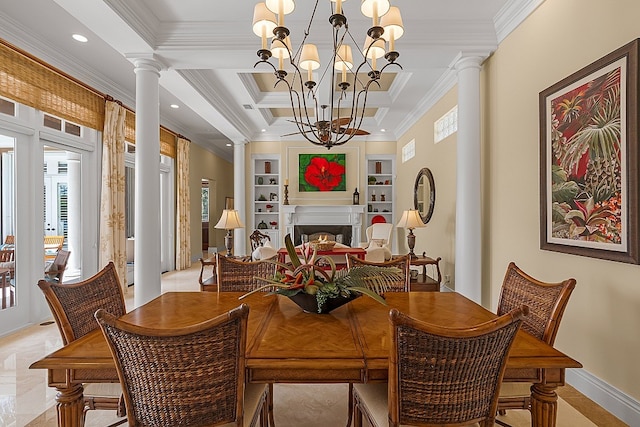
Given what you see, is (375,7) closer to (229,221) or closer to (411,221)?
(411,221)

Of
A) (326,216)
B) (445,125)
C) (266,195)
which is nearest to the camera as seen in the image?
(445,125)

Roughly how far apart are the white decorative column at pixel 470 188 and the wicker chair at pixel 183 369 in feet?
9.58

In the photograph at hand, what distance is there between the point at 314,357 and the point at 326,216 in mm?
6995

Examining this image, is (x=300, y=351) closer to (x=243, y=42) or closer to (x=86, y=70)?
(x=243, y=42)

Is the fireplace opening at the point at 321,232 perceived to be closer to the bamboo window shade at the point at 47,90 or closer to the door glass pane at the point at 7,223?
the bamboo window shade at the point at 47,90

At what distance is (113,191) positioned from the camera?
5.07 metres

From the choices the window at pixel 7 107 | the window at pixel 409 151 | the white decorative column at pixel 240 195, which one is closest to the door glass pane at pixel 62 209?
the window at pixel 7 107

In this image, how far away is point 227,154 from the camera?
37.5ft

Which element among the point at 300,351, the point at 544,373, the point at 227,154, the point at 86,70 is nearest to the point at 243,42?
the point at 86,70

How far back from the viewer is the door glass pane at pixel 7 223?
3.69 meters

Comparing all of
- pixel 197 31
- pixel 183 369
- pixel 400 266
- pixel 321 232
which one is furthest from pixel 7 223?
pixel 321 232

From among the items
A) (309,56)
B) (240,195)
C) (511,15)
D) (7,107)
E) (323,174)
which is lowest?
(240,195)

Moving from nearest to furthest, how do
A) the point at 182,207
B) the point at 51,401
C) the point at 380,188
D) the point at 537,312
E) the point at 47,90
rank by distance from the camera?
1. the point at 537,312
2. the point at 51,401
3. the point at 47,90
4. the point at 182,207
5. the point at 380,188

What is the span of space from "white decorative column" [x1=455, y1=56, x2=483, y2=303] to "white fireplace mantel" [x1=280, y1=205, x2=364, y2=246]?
4.61m
